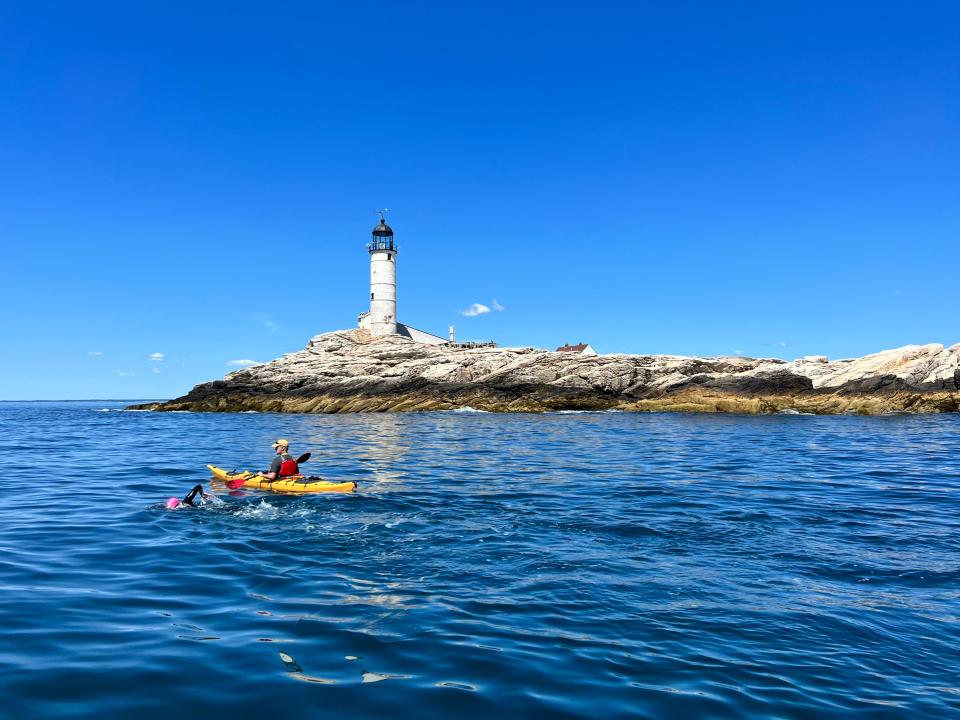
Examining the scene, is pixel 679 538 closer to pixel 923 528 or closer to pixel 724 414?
pixel 923 528

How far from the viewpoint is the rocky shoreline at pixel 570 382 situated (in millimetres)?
53688

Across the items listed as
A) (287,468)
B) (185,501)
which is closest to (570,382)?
(287,468)

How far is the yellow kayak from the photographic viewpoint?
1584 centimetres

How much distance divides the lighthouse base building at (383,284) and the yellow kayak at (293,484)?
6434 cm

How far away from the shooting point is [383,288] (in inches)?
3204

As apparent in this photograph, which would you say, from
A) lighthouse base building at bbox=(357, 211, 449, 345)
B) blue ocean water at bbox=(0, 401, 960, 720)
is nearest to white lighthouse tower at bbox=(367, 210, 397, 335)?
lighthouse base building at bbox=(357, 211, 449, 345)

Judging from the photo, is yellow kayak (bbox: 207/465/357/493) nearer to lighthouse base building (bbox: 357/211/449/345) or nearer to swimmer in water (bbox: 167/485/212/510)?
swimmer in water (bbox: 167/485/212/510)

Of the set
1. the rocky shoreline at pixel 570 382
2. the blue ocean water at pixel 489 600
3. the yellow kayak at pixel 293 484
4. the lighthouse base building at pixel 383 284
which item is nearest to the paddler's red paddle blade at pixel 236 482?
the yellow kayak at pixel 293 484

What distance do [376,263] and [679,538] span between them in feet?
246

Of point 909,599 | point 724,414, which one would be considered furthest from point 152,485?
point 724,414

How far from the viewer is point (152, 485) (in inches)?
705

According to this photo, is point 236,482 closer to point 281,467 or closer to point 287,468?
point 281,467

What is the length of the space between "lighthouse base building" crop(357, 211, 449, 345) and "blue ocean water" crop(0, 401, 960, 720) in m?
64.1

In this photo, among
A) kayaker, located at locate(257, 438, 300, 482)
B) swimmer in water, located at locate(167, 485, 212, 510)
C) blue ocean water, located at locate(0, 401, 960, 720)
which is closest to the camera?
blue ocean water, located at locate(0, 401, 960, 720)
